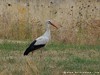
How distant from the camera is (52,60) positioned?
12.1 meters

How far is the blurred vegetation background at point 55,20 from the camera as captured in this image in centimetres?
1675

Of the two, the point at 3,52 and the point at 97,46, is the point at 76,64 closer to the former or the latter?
the point at 3,52

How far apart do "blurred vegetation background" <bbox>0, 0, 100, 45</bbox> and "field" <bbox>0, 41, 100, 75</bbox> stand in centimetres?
147

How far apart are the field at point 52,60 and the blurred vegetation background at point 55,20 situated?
147cm

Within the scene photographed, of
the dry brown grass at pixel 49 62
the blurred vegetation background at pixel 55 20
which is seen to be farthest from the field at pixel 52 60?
the blurred vegetation background at pixel 55 20

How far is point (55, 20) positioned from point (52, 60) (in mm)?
5707

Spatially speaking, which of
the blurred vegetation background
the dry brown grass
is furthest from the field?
the blurred vegetation background

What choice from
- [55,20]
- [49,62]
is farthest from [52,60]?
[55,20]

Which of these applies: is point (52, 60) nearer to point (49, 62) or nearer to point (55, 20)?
point (49, 62)

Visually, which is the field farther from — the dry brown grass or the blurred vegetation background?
the blurred vegetation background

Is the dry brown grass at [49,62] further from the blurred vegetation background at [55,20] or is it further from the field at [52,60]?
the blurred vegetation background at [55,20]

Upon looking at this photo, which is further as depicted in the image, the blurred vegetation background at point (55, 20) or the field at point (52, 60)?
the blurred vegetation background at point (55, 20)

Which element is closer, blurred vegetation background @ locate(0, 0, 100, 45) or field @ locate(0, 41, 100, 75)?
field @ locate(0, 41, 100, 75)

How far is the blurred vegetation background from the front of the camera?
16.8 m
